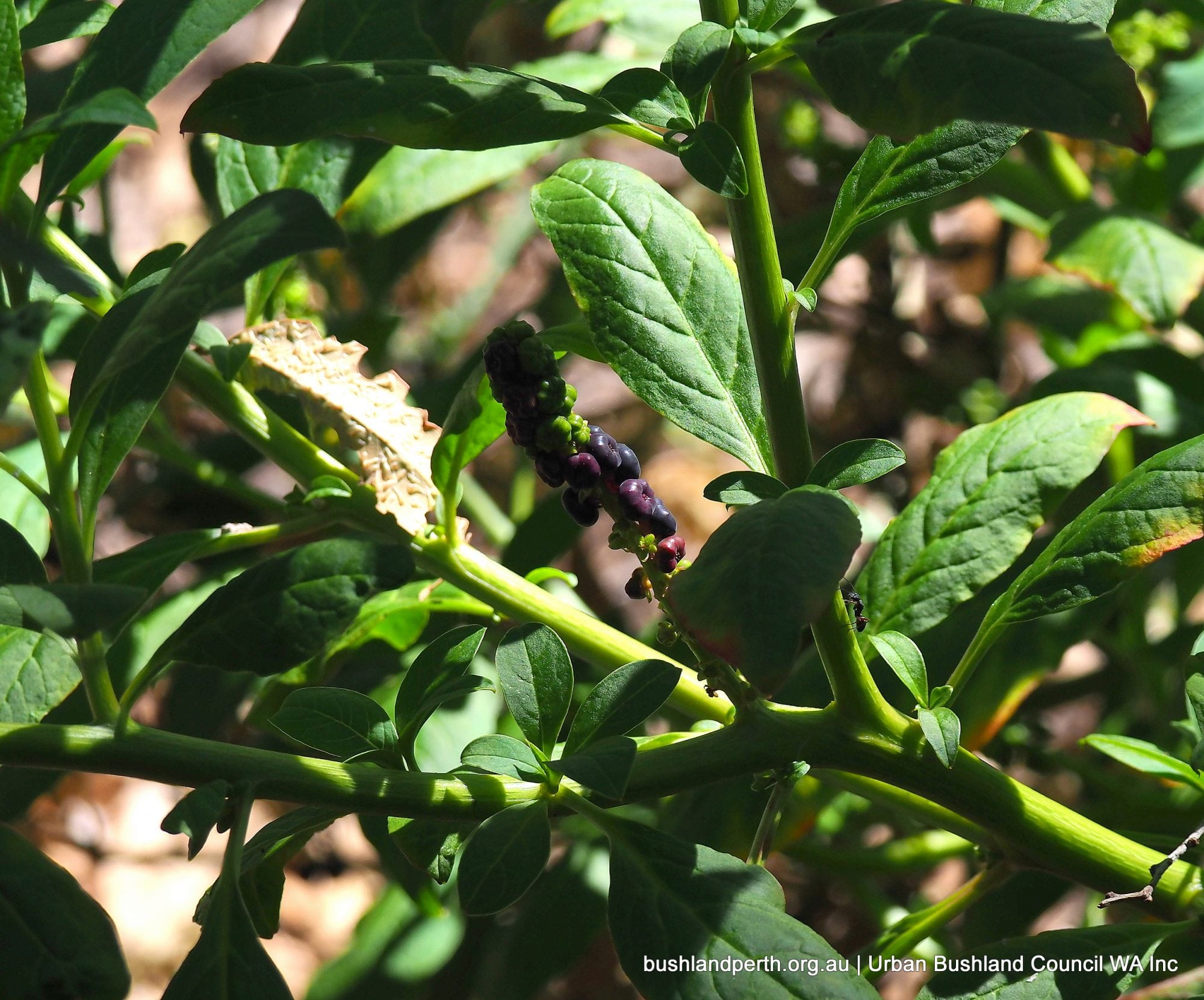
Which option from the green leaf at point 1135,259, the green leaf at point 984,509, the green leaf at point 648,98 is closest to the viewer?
the green leaf at point 648,98

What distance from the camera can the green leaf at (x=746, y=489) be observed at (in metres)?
0.59

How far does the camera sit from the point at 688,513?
2.38 metres

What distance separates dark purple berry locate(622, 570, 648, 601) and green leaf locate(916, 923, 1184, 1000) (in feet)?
1.08

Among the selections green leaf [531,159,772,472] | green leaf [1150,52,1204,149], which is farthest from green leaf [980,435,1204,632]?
green leaf [1150,52,1204,149]

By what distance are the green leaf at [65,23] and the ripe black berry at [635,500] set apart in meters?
0.49

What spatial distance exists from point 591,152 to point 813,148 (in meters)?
0.89

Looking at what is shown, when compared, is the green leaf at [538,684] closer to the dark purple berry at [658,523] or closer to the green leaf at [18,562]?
the dark purple berry at [658,523]

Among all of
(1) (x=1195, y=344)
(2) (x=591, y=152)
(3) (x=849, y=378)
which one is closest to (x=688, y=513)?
(3) (x=849, y=378)

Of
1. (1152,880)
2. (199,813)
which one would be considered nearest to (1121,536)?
(1152,880)

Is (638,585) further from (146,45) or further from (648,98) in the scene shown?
(146,45)

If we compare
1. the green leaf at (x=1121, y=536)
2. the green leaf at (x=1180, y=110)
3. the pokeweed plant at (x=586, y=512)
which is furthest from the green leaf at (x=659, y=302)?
the green leaf at (x=1180, y=110)

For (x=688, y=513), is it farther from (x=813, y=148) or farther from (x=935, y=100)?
(x=935, y=100)

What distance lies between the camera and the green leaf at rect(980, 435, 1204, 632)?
0.70 metres

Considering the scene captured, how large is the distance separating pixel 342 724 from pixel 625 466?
0.23 metres
